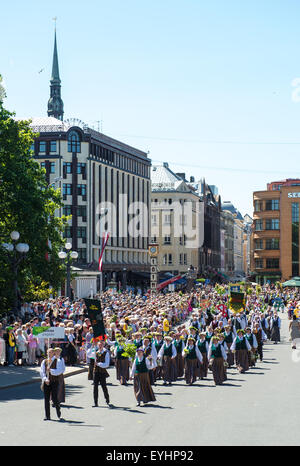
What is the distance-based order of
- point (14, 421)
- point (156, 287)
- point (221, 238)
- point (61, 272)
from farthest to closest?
1. point (221, 238)
2. point (156, 287)
3. point (61, 272)
4. point (14, 421)

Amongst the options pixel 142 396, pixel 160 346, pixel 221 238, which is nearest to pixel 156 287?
pixel 160 346

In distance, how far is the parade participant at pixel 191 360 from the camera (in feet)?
73.6

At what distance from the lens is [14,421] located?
51.3ft

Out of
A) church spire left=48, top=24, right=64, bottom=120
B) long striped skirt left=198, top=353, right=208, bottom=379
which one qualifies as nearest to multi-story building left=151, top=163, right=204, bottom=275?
church spire left=48, top=24, right=64, bottom=120

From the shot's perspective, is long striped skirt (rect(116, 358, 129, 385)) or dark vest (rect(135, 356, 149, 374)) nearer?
dark vest (rect(135, 356, 149, 374))

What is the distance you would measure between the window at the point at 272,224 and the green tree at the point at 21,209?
270 feet

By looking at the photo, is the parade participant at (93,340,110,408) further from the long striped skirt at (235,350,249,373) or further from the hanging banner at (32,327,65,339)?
the long striped skirt at (235,350,249,373)

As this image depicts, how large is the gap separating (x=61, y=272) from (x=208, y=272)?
99085mm

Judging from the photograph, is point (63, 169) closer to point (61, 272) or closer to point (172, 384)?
point (61, 272)

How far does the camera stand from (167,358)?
891 inches

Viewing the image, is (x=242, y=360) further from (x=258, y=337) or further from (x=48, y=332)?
(x=48, y=332)

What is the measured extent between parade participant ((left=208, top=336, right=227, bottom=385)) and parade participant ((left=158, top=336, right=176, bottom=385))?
1.19 m

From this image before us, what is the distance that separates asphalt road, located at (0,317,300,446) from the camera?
13602mm

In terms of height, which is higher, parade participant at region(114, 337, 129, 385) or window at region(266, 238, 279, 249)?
window at region(266, 238, 279, 249)
